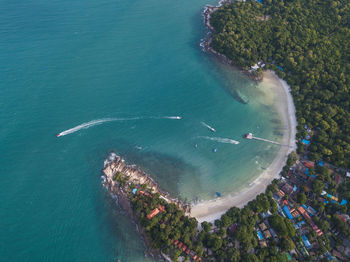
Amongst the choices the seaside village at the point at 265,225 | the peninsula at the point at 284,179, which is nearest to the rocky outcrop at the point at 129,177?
the peninsula at the point at 284,179

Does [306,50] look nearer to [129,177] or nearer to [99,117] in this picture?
[129,177]

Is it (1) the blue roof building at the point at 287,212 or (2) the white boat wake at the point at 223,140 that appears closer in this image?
(1) the blue roof building at the point at 287,212

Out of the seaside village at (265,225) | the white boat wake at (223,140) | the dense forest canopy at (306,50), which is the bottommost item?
the seaside village at (265,225)

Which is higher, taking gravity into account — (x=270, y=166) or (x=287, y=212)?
(x=270, y=166)

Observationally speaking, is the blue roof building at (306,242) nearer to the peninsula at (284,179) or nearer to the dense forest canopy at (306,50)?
the peninsula at (284,179)

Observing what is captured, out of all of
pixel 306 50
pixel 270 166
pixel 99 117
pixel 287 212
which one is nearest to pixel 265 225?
pixel 287 212

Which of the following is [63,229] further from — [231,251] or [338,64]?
[338,64]

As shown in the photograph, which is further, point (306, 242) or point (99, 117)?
point (99, 117)
